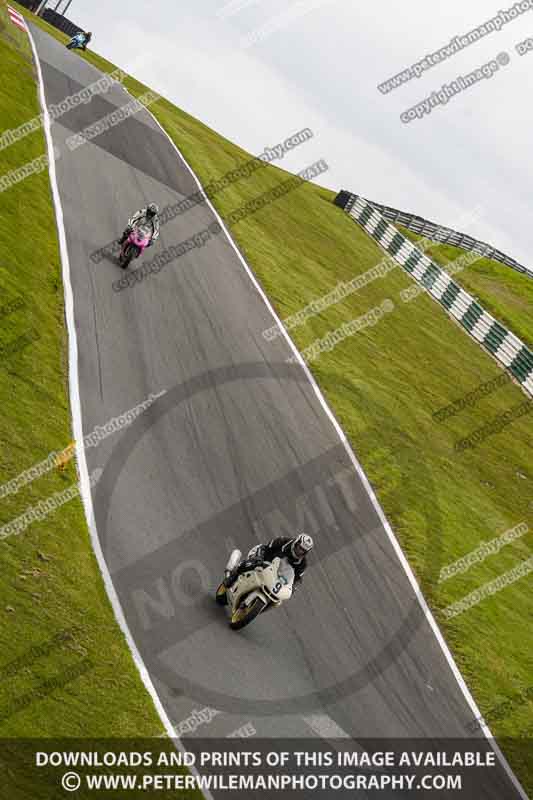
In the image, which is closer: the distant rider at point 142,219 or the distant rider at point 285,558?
the distant rider at point 285,558

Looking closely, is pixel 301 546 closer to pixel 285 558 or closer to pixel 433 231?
pixel 285 558

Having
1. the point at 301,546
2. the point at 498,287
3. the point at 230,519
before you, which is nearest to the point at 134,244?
the point at 230,519

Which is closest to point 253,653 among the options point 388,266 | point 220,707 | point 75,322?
point 220,707

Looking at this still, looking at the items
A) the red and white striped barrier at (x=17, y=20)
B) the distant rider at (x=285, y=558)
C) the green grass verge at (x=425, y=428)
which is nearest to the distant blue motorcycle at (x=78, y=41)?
the red and white striped barrier at (x=17, y=20)

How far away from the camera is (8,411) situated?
13.7m

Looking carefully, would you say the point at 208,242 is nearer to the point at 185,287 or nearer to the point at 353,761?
the point at 185,287

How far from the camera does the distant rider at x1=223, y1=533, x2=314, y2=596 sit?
12445 millimetres

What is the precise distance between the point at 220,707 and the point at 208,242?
71.0ft

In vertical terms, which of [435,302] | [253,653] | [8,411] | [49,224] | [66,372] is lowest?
[253,653]

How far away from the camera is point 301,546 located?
12.3 metres

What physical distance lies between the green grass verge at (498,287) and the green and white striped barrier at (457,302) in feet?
10.3

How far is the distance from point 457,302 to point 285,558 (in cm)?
2917

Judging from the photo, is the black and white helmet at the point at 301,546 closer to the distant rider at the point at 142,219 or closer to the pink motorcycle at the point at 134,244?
the pink motorcycle at the point at 134,244

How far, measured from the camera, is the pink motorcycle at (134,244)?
891 inches
